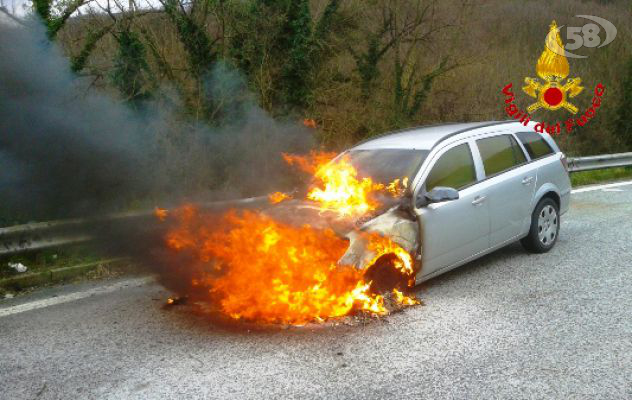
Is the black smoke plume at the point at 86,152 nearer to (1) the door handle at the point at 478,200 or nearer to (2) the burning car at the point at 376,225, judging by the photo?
(2) the burning car at the point at 376,225

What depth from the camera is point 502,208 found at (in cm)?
630

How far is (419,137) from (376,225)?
163 centimetres

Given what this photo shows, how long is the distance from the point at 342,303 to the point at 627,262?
371 cm

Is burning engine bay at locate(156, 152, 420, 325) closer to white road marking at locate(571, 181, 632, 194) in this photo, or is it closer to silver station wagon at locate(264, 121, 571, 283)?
silver station wagon at locate(264, 121, 571, 283)

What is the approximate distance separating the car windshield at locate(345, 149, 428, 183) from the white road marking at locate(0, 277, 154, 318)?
276 centimetres

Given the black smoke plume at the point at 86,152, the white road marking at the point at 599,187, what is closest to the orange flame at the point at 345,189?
the black smoke plume at the point at 86,152

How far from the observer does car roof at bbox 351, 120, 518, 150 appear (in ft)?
20.0

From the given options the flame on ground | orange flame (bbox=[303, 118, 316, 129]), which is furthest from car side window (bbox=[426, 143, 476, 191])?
orange flame (bbox=[303, 118, 316, 129])

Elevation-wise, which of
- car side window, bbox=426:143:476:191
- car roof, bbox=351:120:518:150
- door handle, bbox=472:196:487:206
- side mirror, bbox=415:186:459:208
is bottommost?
door handle, bbox=472:196:487:206

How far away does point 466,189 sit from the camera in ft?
19.6

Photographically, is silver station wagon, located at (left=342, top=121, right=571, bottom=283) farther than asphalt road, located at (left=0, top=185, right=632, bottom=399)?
Yes

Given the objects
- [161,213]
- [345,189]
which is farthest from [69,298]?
[345,189]

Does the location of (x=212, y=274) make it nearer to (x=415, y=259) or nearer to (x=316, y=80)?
(x=415, y=259)

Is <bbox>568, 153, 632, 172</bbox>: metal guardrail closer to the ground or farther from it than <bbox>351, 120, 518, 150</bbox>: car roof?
closer to the ground
